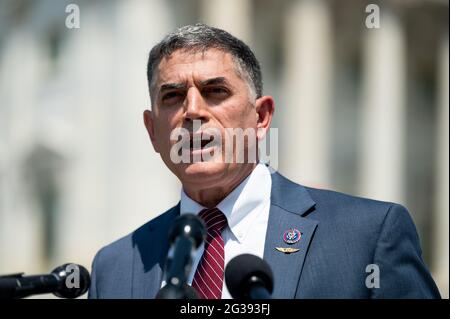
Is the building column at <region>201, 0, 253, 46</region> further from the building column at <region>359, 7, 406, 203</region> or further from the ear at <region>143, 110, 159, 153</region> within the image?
the ear at <region>143, 110, 159, 153</region>

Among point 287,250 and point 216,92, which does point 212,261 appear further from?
point 216,92

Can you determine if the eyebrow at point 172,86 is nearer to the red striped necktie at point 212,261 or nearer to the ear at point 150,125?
the ear at point 150,125

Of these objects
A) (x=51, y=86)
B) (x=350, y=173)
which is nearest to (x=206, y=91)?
(x=51, y=86)

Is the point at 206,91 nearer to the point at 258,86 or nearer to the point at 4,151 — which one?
the point at 258,86

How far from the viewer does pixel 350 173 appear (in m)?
40.4

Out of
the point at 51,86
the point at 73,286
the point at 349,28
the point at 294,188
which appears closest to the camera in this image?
the point at 73,286

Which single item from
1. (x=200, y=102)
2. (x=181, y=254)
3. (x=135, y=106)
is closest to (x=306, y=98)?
(x=135, y=106)

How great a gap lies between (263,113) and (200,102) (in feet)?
2.05

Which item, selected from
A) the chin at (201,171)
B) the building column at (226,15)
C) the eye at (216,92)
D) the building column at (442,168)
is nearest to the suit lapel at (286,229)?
the chin at (201,171)

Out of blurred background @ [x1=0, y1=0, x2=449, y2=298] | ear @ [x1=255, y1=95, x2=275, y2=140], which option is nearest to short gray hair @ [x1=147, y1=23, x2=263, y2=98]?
ear @ [x1=255, y1=95, x2=275, y2=140]

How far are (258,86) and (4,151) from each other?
94.6 ft

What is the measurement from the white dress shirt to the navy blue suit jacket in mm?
68
